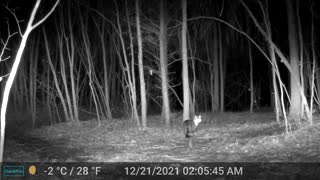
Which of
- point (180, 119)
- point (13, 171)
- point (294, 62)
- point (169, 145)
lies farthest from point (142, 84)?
point (13, 171)

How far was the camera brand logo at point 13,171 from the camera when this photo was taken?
12.2m

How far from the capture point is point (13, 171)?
12.5 meters

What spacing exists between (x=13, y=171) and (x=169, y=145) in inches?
306

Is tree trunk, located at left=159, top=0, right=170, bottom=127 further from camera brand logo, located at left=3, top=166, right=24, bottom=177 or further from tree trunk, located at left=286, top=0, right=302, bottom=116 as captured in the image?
camera brand logo, located at left=3, top=166, right=24, bottom=177

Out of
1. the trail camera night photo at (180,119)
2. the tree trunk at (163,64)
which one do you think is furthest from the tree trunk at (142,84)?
the tree trunk at (163,64)

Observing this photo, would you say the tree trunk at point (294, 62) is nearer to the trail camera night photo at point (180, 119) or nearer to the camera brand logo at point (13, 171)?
the trail camera night photo at point (180, 119)

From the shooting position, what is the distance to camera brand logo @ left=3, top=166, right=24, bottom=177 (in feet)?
40.1

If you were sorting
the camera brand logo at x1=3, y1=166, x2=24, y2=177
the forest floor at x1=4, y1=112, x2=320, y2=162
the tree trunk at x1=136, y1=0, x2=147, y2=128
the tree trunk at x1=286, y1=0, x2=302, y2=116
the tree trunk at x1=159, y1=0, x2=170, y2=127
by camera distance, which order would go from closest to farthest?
the camera brand logo at x1=3, y1=166, x2=24, y2=177 → the forest floor at x1=4, y1=112, x2=320, y2=162 → the tree trunk at x1=286, y1=0, x2=302, y2=116 → the tree trunk at x1=136, y1=0, x2=147, y2=128 → the tree trunk at x1=159, y1=0, x2=170, y2=127

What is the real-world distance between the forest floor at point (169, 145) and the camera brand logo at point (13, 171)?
1.89m

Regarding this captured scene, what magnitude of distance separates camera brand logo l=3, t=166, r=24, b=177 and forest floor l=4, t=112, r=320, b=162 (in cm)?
189

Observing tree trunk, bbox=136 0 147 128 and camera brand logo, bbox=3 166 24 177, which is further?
tree trunk, bbox=136 0 147 128

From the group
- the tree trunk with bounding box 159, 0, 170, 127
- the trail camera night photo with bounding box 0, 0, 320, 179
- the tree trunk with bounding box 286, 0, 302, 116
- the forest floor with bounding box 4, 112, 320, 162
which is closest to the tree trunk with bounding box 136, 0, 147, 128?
the trail camera night photo with bounding box 0, 0, 320, 179

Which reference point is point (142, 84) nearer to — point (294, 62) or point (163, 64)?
point (163, 64)

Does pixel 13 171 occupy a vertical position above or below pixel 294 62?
below
